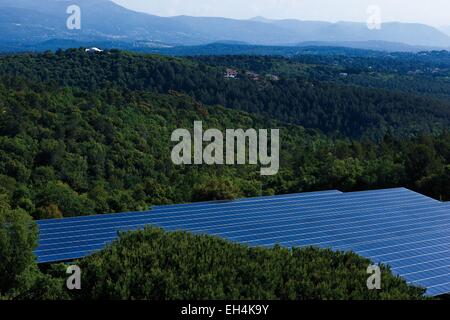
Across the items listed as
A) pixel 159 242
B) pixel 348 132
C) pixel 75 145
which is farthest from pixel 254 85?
pixel 159 242

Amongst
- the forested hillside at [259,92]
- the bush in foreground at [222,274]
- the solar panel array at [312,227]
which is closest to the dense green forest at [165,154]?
the bush in foreground at [222,274]

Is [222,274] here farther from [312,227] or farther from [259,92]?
[259,92]

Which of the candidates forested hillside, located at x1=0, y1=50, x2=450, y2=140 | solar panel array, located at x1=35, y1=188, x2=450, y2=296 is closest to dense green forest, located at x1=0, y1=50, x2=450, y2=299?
forested hillside, located at x1=0, y1=50, x2=450, y2=140

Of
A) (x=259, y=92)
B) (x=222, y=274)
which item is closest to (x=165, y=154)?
(x=222, y=274)

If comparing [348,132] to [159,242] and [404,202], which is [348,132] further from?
[159,242]

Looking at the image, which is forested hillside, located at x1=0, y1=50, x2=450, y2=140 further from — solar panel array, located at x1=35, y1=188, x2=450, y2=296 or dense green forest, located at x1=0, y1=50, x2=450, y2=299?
solar panel array, located at x1=35, y1=188, x2=450, y2=296

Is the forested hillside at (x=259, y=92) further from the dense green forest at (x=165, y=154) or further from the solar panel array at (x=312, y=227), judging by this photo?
the solar panel array at (x=312, y=227)
